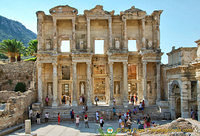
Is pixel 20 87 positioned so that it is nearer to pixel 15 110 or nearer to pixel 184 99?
pixel 15 110

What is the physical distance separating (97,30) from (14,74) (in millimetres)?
14682

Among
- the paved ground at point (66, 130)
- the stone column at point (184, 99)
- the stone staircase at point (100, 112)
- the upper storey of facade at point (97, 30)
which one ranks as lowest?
the paved ground at point (66, 130)

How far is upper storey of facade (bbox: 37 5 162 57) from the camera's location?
23.2m

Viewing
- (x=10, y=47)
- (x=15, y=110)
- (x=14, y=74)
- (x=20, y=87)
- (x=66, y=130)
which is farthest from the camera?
(x=10, y=47)

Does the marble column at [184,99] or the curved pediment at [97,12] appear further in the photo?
the curved pediment at [97,12]

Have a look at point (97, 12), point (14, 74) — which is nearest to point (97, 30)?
point (97, 12)

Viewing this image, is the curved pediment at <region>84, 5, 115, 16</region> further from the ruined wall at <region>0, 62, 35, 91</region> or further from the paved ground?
the ruined wall at <region>0, 62, 35, 91</region>

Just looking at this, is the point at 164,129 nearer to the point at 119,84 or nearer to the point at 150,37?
the point at 119,84

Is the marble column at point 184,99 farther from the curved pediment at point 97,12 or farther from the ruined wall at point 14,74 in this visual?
the ruined wall at point 14,74

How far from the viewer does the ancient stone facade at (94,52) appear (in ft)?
74.8

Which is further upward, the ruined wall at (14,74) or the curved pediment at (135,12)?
the curved pediment at (135,12)

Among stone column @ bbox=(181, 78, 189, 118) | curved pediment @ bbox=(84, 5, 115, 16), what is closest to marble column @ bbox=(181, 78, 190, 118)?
stone column @ bbox=(181, 78, 189, 118)

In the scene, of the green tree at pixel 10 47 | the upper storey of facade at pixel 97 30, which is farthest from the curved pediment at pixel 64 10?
the green tree at pixel 10 47

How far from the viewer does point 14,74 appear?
3028 cm
